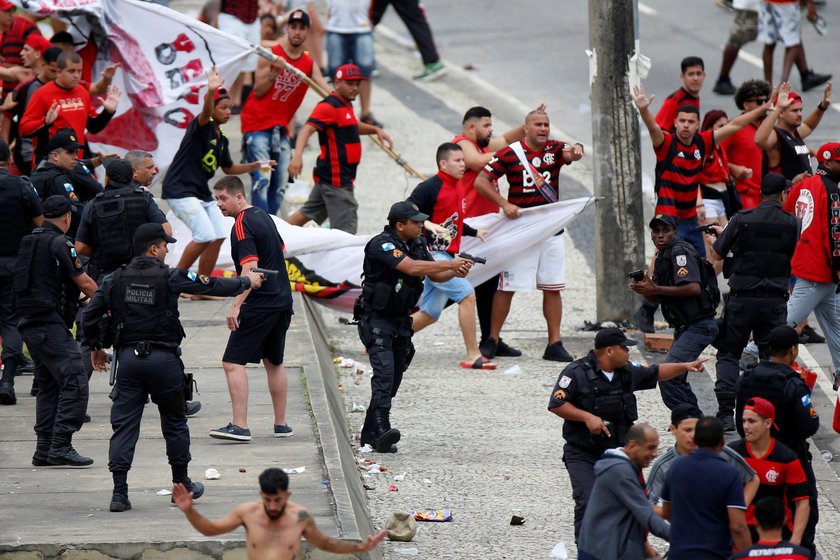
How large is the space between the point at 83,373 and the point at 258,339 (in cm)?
117

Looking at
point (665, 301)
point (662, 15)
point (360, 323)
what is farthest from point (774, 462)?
point (662, 15)

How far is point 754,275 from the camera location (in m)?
10.5

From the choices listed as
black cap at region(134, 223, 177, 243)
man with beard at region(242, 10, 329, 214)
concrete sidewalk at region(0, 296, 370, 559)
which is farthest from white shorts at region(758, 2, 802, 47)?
black cap at region(134, 223, 177, 243)

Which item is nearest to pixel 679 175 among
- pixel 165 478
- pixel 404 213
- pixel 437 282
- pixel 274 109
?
pixel 437 282

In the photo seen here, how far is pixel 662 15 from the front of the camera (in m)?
23.2

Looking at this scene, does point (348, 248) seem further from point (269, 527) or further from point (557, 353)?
point (269, 527)

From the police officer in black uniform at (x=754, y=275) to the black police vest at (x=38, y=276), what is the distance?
455cm

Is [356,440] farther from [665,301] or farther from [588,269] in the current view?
[588,269]

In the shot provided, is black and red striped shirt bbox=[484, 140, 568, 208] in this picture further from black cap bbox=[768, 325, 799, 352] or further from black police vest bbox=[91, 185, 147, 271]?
black cap bbox=[768, 325, 799, 352]

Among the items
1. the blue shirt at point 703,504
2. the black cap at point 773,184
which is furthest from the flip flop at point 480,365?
the blue shirt at point 703,504

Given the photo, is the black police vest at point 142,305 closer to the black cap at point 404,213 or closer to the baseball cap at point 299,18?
the black cap at point 404,213

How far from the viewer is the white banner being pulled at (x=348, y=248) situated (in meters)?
12.7

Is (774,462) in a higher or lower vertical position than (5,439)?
higher

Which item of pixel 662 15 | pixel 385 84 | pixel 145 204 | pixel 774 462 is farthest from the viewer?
pixel 662 15
